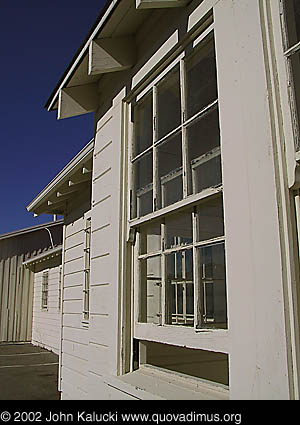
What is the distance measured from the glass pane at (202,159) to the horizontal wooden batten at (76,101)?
1295 mm

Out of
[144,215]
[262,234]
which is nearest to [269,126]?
[262,234]

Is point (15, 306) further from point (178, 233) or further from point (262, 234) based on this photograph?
point (262, 234)

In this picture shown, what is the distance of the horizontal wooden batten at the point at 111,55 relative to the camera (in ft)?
9.87

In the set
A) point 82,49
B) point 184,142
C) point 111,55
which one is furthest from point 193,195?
point 82,49

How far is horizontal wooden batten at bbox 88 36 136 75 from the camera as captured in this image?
3008 millimetres

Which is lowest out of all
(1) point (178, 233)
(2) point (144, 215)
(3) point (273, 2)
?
(1) point (178, 233)

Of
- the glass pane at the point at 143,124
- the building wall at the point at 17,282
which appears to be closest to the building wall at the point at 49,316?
the building wall at the point at 17,282

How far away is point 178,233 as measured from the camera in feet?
8.10

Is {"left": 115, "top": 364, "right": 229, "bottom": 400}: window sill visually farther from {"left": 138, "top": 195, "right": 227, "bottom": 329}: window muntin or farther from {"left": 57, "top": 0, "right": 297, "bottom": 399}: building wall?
{"left": 138, "top": 195, "right": 227, "bottom": 329}: window muntin

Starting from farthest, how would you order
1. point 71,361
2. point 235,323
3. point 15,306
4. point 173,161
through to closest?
point 15,306 < point 71,361 < point 173,161 < point 235,323

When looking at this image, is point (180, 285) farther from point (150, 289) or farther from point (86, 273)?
point (86, 273)

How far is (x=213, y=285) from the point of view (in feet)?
7.18

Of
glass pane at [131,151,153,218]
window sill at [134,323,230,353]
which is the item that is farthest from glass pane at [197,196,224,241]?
glass pane at [131,151,153,218]

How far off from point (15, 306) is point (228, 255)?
13.1m
